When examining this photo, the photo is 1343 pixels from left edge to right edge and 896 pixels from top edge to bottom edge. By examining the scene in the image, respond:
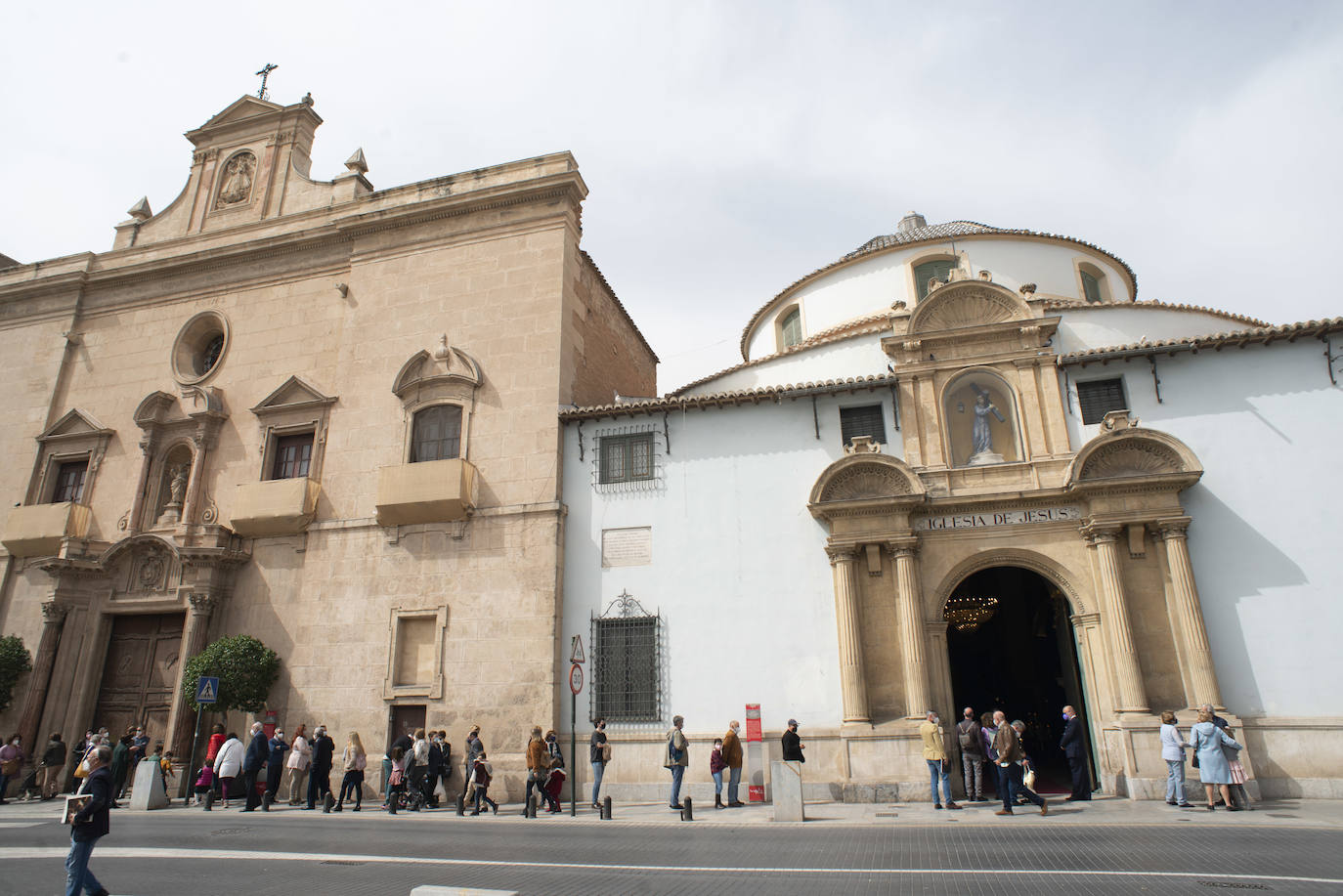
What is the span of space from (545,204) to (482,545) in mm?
8206

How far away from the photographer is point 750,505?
1595cm

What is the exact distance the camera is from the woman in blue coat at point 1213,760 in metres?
11.6

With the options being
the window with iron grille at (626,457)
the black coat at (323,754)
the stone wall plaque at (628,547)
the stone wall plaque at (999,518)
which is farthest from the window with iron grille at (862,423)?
the black coat at (323,754)

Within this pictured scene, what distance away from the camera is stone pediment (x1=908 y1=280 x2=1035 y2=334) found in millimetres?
15859

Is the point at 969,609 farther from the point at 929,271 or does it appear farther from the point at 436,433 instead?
the point at 436,433

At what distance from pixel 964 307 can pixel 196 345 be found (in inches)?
767

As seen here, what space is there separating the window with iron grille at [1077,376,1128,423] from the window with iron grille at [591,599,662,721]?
29.7 feet

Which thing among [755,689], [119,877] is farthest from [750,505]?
[119,877]

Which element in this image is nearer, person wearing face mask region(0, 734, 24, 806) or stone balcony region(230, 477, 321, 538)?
person wearing face mask region(0, 734, 24, 806)

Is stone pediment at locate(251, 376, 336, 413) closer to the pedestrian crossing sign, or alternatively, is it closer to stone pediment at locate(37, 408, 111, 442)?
stone pediment at locate(37, 408, 111, 442)

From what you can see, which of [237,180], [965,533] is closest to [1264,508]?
[965,533]

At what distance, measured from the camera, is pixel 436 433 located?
1820cm

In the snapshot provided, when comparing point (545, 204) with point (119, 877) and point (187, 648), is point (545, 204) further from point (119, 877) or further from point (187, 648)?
point (119, 877)

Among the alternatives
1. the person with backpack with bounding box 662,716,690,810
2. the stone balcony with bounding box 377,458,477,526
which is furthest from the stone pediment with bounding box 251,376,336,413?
the person with backpack with bounding box 662,716,690,810
